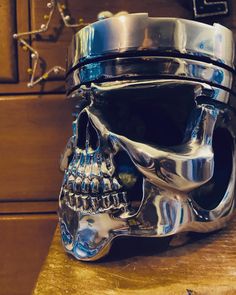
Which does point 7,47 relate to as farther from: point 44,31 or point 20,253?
point 20,253

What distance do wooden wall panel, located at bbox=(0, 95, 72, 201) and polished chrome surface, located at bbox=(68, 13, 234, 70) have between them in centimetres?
25

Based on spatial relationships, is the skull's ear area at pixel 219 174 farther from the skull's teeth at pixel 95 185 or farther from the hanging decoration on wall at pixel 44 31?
the hanging decoration on wall at pixel 44 31

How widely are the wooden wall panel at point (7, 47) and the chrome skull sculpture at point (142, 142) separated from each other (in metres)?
0.23

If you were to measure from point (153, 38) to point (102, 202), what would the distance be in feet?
0.59

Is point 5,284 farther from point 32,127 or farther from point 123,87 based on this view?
point 123,87

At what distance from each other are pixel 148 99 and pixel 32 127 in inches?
11.2

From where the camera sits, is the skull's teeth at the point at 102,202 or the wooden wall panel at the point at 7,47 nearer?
the skull's teeth at the point at 102,202

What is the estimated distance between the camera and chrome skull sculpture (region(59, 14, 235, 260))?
A: 446 mm

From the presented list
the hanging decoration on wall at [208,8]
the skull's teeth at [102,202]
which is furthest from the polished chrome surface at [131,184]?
the hanging decoration on wall at [208,8]

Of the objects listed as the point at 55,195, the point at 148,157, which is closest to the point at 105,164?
the point at 148,157

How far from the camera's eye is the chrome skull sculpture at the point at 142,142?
45 centimetres

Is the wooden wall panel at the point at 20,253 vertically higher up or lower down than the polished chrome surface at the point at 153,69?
lower down

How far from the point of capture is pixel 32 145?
731 mm

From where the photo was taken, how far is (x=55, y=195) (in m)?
0.73
